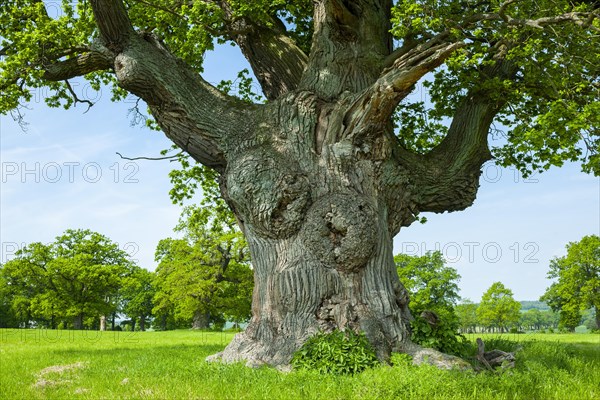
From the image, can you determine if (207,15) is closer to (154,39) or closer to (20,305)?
(154,39)

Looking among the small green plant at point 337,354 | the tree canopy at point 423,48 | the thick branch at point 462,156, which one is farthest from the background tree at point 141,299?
the small green plant at point 337,354

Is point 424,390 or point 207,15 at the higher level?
point 207,15

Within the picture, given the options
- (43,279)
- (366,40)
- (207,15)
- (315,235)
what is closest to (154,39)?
(207,15)

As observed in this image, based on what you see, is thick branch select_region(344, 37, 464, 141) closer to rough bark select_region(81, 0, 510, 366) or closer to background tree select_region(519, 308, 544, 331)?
rough bark select_region(81, 0, 510, 366)

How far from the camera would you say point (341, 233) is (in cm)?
949

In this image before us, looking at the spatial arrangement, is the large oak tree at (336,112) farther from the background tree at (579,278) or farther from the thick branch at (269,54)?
the background tree at (579,278)

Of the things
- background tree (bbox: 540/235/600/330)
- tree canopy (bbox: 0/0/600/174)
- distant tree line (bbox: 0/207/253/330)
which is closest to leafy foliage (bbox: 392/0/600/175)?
tree canopy (bbox: 0/0/600/174)

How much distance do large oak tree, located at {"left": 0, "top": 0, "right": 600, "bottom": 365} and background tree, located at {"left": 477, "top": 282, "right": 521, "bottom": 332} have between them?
192 feet

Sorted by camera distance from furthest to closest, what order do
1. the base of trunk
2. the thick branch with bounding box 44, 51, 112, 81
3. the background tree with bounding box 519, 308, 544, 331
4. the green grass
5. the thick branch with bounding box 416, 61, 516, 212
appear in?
the background tree with bounding box 519, 308, 544, 331 < the thick branch with bounding box 44, 51, 112, 81 < the thick branch with bounding box 416, 61, 516, 212 < the base of trunk < the green grass

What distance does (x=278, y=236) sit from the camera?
9.78 metres

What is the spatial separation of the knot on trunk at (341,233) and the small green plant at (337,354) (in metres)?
1.32

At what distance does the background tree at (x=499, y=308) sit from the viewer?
6669 cm

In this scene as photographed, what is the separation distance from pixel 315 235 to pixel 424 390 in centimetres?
372

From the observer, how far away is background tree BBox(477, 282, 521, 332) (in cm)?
6669
